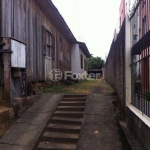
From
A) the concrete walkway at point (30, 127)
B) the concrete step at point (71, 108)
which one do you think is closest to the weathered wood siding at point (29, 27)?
the concrete walkway at point (30, 127)

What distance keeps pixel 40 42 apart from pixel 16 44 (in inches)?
109

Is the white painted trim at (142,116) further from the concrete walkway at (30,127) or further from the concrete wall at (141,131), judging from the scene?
the concrete walkway at (30,127)

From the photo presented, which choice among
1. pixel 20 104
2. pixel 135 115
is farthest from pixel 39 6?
pixel 135 115

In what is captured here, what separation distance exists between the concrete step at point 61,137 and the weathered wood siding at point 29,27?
230 centimetres

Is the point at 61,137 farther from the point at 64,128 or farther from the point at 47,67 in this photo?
the point at 47,67

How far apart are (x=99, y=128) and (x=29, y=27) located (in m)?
4.25

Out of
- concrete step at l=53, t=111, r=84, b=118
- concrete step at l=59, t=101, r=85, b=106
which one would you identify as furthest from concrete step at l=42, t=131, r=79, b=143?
concrete step at l=59, t=101, r=85, b=106

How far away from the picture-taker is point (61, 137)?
3.84m

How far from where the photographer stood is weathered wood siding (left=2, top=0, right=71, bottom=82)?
4988 millimetres

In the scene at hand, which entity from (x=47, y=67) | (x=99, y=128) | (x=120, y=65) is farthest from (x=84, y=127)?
(x=47, y=67)

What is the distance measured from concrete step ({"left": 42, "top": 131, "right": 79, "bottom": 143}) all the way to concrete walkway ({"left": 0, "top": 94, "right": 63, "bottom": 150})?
0.17m

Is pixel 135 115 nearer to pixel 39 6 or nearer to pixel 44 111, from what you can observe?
pixel 44 111

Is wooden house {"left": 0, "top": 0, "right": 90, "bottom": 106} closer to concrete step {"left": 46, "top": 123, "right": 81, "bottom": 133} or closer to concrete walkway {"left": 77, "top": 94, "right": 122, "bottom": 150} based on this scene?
concrete step {"left": 46, "top": 123, "right": 81, "bottom": 133}

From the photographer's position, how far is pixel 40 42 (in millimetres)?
7473
